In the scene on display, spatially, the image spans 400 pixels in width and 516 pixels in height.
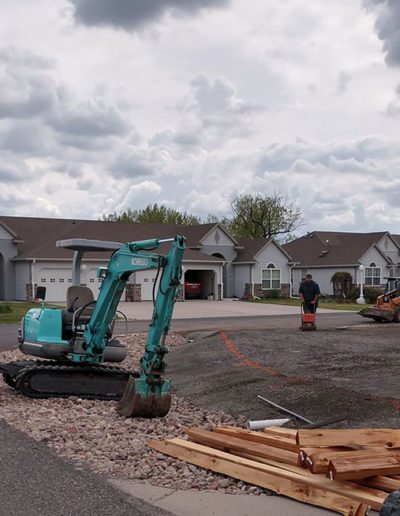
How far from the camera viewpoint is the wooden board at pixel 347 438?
6.72m

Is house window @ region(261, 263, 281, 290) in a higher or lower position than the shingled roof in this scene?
lower

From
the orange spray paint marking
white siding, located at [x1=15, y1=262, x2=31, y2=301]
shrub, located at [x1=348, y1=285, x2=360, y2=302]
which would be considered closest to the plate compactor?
the orange spray paint marking

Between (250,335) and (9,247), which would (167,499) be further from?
(9,247)

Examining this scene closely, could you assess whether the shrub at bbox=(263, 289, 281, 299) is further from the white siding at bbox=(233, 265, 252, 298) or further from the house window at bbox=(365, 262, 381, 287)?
the house window at bbox=(365, 262, 381, 287)

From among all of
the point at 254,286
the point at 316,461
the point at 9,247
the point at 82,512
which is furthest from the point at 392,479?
the point at 254,286

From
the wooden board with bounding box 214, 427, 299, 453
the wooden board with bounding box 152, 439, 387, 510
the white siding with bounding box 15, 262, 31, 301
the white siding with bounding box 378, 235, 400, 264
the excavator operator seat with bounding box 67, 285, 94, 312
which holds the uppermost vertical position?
the white siding with bounding box 378, 235, 400, 264

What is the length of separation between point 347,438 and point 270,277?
48.8 metres

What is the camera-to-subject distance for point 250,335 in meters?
19.6

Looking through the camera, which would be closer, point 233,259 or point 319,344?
point 319,344

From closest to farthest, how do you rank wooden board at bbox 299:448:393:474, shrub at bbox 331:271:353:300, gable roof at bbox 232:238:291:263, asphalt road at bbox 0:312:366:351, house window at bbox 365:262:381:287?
wooden board at bbox 299:448:393:474 < asphalt road at bbox 0:312:366:351 < gable roof at bbox 232:238:291:263 < shrub at bbox 331:271:353:300 < house window at bbox 365:262:381:287

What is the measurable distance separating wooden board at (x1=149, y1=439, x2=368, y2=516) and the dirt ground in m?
2.55

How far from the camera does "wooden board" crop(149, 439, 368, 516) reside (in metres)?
5.86

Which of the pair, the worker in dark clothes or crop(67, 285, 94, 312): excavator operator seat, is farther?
the worker in dark clothes

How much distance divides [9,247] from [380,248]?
3172 centimetres
